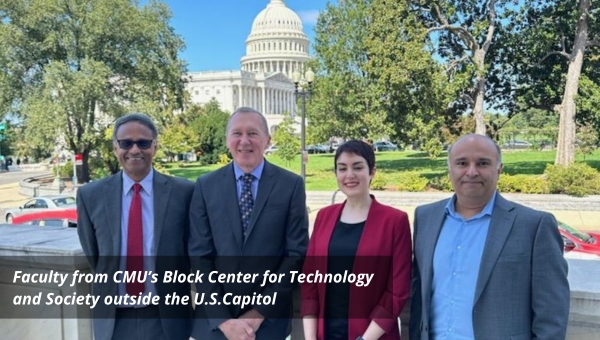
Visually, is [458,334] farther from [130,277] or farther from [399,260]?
[130,277]

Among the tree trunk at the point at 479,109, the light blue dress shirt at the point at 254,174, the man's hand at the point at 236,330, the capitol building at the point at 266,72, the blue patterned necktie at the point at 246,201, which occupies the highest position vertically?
the capitol building at the point at 266,72

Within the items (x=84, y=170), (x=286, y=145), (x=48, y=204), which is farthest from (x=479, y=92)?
(x=84, y=170)

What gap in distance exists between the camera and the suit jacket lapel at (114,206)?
3.11 metres

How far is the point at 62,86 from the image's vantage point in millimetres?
29547

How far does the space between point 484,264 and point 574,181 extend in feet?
69.4

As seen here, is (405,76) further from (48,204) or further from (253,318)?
(253,318)

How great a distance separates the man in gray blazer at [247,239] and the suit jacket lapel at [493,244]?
3.32 feet

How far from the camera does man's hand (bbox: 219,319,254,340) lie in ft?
9.70

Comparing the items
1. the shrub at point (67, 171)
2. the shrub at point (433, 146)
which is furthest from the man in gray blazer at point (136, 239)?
the shrub at point (67, 171)

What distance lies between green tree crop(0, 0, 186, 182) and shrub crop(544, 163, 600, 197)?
21.7 meters

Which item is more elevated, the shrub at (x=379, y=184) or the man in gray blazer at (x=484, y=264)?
the man in gray blazer at (x=484, y=264)

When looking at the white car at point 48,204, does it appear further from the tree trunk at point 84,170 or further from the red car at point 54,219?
the tree trunk at point 84,170

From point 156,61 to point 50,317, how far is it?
3217 cm

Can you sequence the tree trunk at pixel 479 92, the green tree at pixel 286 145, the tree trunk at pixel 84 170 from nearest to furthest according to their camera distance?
the tree trunk at pixel 479 92 < the tree trunk at pixel 84 170 < the green tree at pixel 286 145
